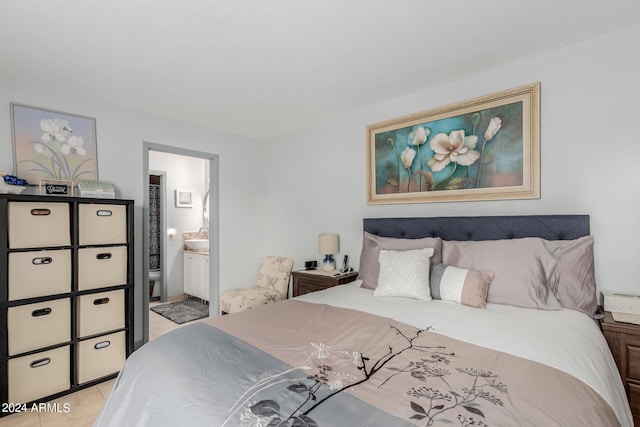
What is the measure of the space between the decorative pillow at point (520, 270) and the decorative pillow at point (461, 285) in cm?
8

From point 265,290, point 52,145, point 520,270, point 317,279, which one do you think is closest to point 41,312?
point 52,145

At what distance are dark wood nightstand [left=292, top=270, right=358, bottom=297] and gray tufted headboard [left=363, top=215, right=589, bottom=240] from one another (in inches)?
21.9

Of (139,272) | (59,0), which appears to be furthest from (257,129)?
(59,0)

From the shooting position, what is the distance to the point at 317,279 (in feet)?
10.6

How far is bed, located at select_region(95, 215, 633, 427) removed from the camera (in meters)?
0.93

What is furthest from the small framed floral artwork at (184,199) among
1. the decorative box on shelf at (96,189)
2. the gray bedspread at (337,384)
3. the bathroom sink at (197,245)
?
the gray bedspread at (337,384)

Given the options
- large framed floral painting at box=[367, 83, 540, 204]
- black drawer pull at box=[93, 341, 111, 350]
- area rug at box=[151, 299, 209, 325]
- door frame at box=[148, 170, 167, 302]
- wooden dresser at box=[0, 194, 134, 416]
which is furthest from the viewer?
door frame at box=[148, 170, 167, 302]

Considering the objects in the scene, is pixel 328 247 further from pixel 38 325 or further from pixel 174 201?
pixel 174 201

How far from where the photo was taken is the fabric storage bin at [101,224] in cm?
250

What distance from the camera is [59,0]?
5.34ft

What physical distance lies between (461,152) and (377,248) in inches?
43.5

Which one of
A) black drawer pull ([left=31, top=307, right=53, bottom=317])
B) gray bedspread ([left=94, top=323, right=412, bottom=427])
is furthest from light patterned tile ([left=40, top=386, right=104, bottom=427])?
gray bedspread ([left=94, top=323, right=412, bottom=427])

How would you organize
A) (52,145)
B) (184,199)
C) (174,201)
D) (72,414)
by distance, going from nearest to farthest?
(72,414) < (52,145) < (174,201) < (184,199)

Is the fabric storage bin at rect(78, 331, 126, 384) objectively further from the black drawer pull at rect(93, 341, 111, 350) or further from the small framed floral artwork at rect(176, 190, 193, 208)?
the small framed floral artwork at rect(176, 190, 193, 208)
